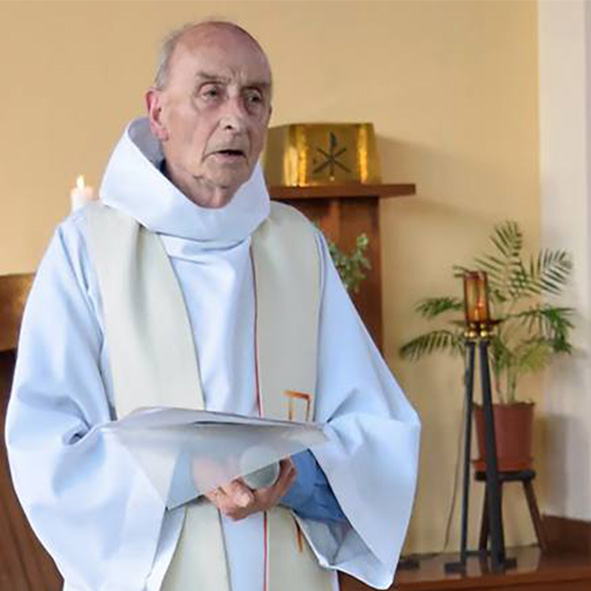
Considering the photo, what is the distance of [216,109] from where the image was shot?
7.50 ft

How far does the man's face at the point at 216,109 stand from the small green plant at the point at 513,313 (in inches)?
108

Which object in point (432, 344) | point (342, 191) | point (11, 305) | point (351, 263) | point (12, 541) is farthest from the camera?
point (432, 344)

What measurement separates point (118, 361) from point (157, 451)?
0.19 m

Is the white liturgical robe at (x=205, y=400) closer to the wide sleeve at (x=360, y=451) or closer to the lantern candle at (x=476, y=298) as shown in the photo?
the wide sleeve at (x=360, y=451)

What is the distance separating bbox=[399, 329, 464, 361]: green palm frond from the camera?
16.7 feet

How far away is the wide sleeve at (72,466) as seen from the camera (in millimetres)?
2201

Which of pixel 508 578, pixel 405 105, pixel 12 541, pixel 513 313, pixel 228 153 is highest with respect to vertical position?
pixel 405 105

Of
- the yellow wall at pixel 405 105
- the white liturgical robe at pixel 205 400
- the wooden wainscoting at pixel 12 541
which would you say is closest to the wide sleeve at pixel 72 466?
the white liturgical robe at pixel 205 400

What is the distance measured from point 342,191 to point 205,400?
263 cm

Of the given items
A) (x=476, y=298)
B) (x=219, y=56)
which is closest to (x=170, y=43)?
(x=219, y=56)

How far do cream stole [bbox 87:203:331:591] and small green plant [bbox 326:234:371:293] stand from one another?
225cm

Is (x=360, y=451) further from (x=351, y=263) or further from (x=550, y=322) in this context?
(x=550, y=322)

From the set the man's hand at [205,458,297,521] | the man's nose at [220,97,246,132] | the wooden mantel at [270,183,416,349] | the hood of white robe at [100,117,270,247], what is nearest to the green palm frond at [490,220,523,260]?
the wooden mantel at [270,183,416,349]

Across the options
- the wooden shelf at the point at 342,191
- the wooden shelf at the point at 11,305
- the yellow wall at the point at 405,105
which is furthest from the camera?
the wooden shelf at the point at 342,191
